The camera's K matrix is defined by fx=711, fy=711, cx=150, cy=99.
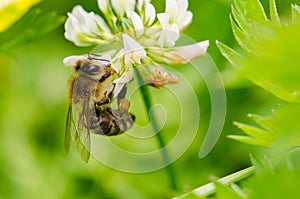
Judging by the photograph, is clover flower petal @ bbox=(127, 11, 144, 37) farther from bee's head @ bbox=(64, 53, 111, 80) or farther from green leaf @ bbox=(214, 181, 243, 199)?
green leaf @ bbox=(214, 181, 243, 199)

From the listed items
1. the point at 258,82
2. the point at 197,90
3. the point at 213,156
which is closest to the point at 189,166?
the point at 213,156

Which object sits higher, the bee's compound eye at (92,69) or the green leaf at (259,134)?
the bee's compound eye at (92,69)

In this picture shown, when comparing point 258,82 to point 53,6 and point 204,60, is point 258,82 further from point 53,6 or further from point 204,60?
point 53,6

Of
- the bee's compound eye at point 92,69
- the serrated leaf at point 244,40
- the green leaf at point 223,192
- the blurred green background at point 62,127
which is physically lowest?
the blurred green background at point 62,127

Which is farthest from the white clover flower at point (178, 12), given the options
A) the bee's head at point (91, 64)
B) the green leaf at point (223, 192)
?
the green leaf at point (223, 192)

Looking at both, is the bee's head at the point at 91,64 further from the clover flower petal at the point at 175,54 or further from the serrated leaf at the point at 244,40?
the serrated leaf at the point at 244,40

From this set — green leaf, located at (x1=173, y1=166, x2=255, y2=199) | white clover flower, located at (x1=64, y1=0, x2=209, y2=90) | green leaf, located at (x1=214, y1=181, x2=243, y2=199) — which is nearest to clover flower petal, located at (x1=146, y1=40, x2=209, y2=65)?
white clover flower, located at (x1=64, y1=0, x2=209, y2=90)
